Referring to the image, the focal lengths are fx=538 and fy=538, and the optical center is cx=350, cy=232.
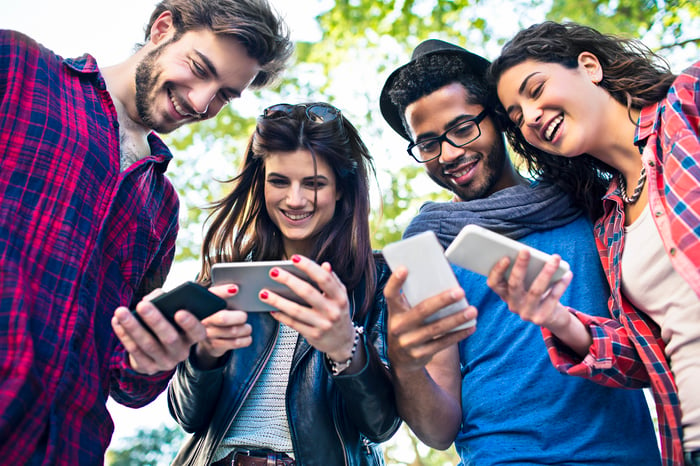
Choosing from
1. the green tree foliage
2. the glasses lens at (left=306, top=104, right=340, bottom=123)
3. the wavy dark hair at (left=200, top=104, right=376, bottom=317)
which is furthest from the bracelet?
the green tree foliage

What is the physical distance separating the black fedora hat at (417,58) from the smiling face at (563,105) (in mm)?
598

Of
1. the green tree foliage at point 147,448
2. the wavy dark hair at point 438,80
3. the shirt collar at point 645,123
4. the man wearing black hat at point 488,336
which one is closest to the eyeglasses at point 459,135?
the man wearing black hat at point 488,336

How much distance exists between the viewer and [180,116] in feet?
9.30

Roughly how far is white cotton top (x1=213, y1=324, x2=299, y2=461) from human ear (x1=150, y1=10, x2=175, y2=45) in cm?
184

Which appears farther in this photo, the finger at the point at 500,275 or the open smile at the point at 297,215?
the open smile at the point at 297,215

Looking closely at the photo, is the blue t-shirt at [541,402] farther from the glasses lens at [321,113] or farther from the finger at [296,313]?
the glasses lens at [321,113]

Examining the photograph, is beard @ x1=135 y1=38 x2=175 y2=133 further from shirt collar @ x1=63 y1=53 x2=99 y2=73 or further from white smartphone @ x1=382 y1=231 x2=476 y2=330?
white smartphone @ x1=382 y1=231 x2=476 y2=330

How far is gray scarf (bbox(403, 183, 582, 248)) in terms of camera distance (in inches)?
103

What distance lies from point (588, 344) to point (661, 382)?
10.3 inches

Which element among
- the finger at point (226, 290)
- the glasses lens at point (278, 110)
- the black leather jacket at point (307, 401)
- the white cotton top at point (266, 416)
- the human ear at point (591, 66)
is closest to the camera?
the finger at point (226, 290)

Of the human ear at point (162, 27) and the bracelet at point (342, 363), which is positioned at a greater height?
the human ear at point (162, 27)

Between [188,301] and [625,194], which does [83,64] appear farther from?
[625,194]

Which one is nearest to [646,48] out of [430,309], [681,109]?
[681,109]

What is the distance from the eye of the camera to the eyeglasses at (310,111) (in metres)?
3.02
